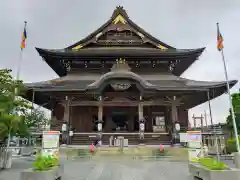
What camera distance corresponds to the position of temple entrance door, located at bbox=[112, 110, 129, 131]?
1933cm

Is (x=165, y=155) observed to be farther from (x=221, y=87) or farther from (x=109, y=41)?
(x=109, y=41)

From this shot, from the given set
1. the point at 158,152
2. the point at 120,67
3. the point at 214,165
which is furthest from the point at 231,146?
the point at 214,165

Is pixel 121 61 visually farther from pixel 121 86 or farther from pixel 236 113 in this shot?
pixel 236 113

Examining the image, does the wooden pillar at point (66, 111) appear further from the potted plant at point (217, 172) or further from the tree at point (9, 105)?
the potted plant at point (217, 172)

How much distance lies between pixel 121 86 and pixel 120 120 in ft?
14.6

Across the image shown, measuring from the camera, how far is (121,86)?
16469 millimetres

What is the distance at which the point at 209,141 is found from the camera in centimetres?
1875

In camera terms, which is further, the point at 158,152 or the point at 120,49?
the point at 120,49

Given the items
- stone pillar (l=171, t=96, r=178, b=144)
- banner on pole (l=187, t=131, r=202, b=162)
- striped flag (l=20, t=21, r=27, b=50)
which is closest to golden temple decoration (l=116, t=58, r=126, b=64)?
stone pillar (l=171, t=96, r=178, b=144)

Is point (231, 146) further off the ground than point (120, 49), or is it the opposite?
point (120, 49)

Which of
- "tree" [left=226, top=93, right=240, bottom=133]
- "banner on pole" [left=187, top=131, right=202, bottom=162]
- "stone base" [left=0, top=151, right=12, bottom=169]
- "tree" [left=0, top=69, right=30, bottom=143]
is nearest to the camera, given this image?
"banner on pole" [left=187, top=131, right=202, bottom=162]

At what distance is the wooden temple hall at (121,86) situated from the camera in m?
16.2

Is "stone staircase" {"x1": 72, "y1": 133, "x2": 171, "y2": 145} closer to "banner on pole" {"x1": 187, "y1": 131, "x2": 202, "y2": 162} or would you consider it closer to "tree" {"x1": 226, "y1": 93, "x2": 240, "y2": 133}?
"tree" {"x1": 226, "y1": 93, "x2": 240, "y2": 133}

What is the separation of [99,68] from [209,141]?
12.3m
